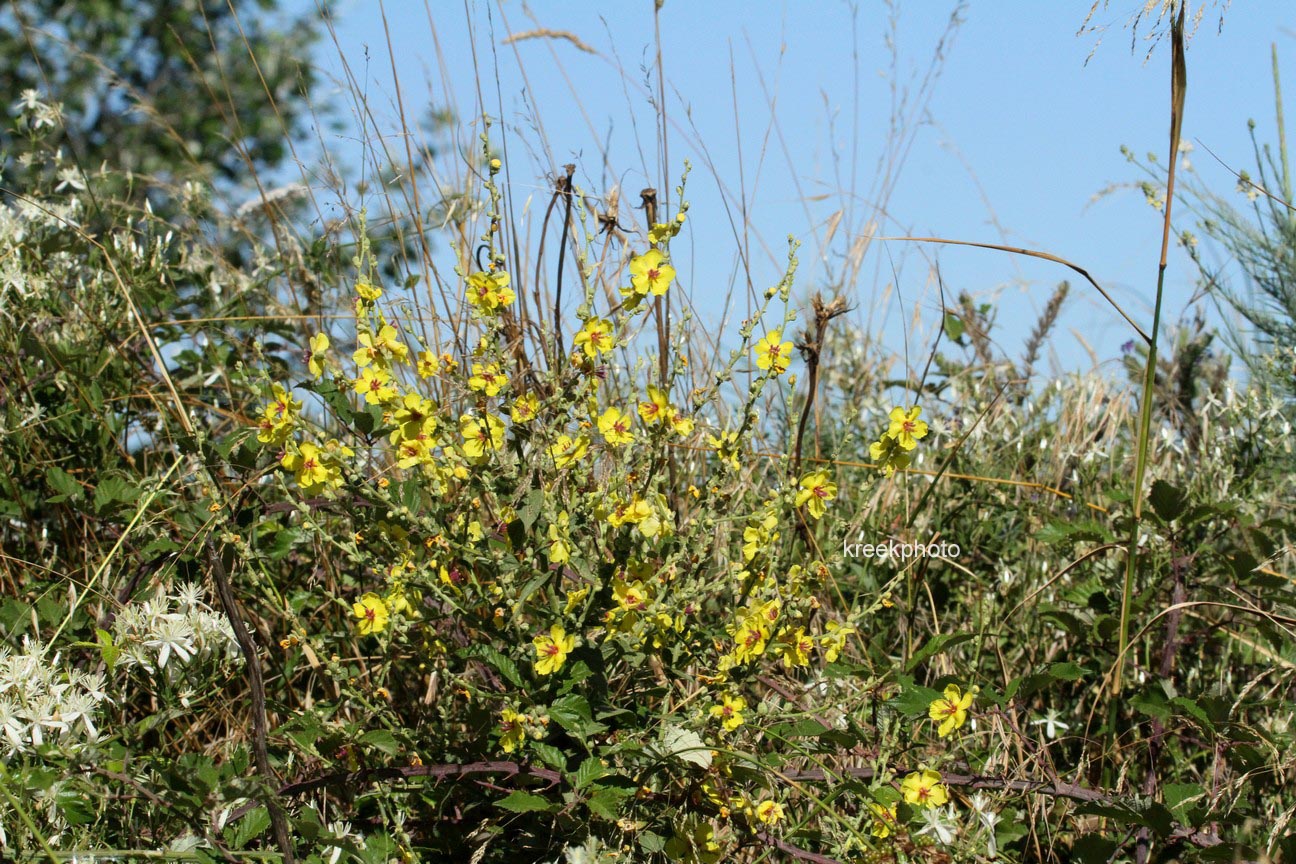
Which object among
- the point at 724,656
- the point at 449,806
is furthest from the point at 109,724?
the point at 724,656

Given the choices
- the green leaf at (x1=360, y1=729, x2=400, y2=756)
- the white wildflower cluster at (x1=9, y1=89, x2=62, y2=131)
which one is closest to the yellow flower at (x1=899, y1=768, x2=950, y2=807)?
the green leaf at (x1=360, y1=729, x2=400, y2=756)

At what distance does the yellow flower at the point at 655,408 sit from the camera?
1531 mm

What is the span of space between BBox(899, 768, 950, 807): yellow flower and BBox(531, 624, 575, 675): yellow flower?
52 centimetres

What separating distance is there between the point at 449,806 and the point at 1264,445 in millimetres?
1965

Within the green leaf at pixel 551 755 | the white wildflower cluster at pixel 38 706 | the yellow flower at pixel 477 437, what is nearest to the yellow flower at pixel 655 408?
the yellow flower at pixel 477 437

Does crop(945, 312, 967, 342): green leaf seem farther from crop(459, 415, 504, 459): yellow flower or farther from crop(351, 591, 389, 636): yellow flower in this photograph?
crop(351, 591, 389, 636): yellow flower

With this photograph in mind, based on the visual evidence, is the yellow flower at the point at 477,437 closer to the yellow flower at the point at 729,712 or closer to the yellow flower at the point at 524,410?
the yellow flower at the point at 524,410

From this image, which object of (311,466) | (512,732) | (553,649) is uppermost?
(311,466)

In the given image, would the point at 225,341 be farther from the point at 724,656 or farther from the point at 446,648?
the point at 724,656

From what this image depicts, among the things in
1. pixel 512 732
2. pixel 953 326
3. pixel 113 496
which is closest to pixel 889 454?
pixel 512 732

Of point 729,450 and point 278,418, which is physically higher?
point 729,450

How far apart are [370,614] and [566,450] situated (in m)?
0.35

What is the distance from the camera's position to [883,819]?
1568mm

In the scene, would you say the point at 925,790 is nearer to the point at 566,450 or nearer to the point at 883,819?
the point at 883,819
